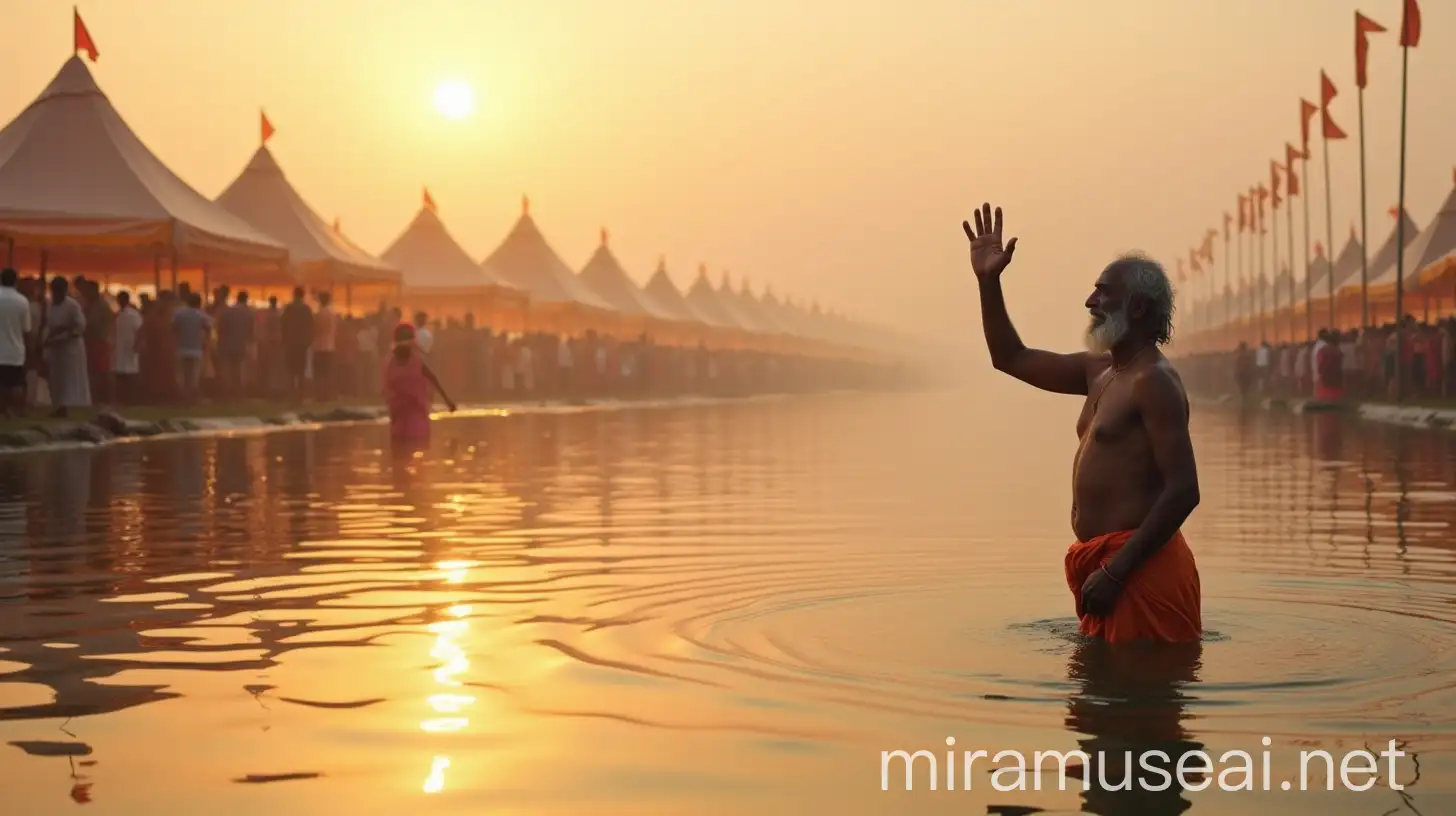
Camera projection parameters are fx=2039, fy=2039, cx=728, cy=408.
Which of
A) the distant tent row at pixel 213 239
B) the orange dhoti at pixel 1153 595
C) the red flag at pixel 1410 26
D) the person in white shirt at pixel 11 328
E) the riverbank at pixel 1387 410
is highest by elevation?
the red flag at pixel 1410 26

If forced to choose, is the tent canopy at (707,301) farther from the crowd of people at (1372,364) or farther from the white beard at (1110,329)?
the white beard at (1110,329)

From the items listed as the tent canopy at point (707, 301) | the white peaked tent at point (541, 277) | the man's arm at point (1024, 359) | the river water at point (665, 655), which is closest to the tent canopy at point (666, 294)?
the tent canopy at point (707, 301)

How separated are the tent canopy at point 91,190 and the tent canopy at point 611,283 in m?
34.0

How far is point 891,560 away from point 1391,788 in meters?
6.05

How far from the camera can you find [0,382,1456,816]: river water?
4836 millimetres

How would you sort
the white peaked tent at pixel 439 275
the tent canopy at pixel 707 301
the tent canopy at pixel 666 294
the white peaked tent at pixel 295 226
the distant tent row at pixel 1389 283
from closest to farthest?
1. the white peaked tent at pixel 295 226
2. the distant tent row at pixel 1389 283
3. the white peaked tent at pixel 439 275
4. the tent canopy at pixel 666 294
5. the tent canopy at pixel 707 301

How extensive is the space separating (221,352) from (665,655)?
27.0m

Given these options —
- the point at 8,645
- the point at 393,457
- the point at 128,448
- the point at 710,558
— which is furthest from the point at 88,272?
the point at 8,645

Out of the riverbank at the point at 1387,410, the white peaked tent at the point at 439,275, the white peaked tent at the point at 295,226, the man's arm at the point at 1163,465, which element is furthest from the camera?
the white peaked tent at the point at 439,275

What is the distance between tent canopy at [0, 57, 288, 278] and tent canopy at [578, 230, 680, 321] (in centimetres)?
3402

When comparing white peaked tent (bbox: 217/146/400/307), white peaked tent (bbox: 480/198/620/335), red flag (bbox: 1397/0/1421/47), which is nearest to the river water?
white peaked tent (bbox: 217/146/400/307)

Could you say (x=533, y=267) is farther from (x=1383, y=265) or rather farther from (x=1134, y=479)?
(x=1134, y=479)

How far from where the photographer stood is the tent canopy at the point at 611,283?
66125 millimetres

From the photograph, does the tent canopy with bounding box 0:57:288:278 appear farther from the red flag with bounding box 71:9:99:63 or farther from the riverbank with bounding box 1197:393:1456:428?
the riverbank with bounding box 1197:393:1456:428
